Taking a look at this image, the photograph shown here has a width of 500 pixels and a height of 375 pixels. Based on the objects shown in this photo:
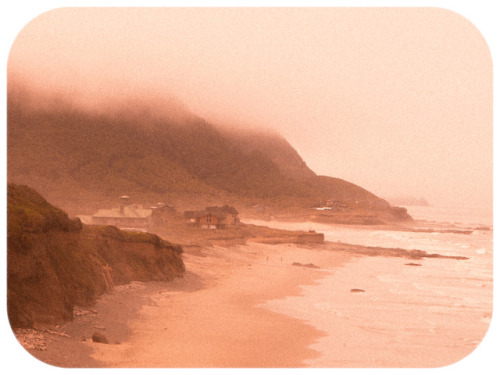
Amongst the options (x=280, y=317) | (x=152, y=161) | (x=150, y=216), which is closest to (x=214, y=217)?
(x=150, y=216)

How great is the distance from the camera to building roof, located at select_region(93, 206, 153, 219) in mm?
5602

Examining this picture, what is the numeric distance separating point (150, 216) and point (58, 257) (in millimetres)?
1095

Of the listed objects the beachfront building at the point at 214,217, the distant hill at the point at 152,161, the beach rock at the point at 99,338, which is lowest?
the beach rock at the point at 99,338

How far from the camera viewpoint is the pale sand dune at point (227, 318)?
4930 millimetres

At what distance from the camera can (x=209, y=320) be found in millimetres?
5289

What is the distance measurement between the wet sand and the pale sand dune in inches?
0.4

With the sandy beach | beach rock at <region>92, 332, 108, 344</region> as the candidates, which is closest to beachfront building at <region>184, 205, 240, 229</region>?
the sandy beach

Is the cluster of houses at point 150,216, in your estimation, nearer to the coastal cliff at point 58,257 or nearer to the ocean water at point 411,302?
the coastal cliff at point 58,257

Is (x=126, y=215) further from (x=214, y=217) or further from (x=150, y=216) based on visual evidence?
(x=214, y=217)

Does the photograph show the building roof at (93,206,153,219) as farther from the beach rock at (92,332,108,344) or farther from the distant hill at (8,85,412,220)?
the beach rock at (92,332,108,344)

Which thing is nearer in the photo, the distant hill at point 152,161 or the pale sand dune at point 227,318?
the pale sand dune at point 227,318

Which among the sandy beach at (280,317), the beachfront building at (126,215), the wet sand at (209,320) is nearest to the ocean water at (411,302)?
the sandy beach at (280,317)
